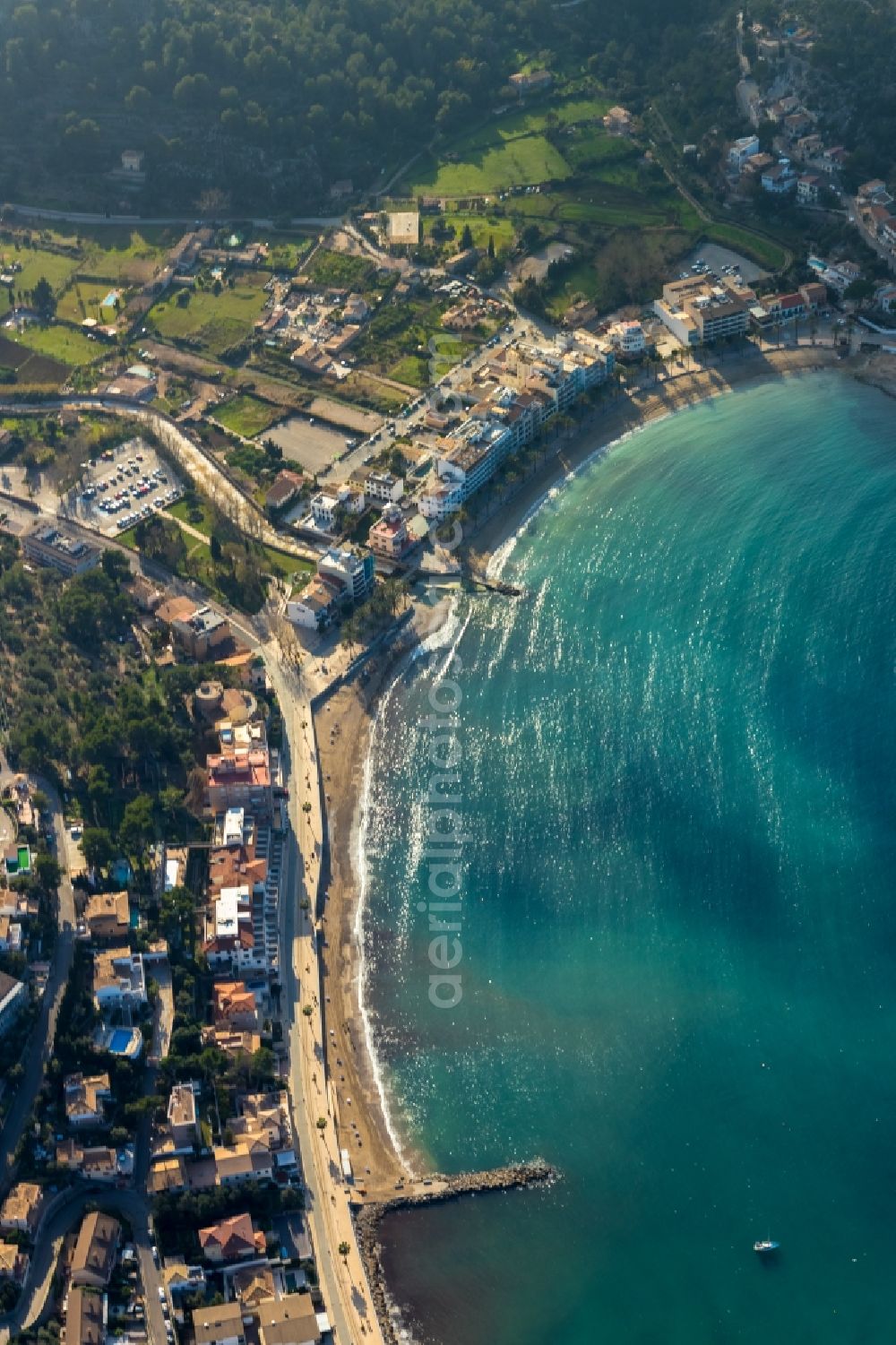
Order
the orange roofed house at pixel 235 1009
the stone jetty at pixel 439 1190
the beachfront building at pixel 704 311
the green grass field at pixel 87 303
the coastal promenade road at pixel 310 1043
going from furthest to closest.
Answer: the green grass field at pixel 87 303 < the beachfront building at pixel 704 311 < the orange roofed house at pixel 235 1009 < the stone jetty at pixel 439 1190 < the coastal promenade road at pixel 310 1043

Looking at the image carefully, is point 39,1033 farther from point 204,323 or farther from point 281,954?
point 204,323

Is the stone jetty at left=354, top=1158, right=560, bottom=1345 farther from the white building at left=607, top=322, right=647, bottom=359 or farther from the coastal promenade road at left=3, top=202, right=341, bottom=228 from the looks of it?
the coastal promenade road at left=3, top=202, right=341, bottom=228

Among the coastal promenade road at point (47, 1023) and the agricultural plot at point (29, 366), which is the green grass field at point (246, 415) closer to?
the agricultural plot at point (29, 366)

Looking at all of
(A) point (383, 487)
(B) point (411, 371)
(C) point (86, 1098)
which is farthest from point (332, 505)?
(C) point (86, 1098)

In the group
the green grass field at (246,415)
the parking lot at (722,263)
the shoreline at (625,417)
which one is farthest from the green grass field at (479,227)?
the green grass field at (246,415)

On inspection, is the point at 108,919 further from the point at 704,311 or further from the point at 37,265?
the point at 37,265

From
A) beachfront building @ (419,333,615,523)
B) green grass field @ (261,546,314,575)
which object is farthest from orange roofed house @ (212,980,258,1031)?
beachfront building @ (419,333,615,523)
